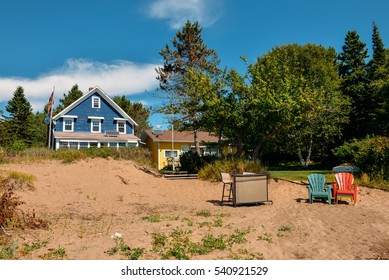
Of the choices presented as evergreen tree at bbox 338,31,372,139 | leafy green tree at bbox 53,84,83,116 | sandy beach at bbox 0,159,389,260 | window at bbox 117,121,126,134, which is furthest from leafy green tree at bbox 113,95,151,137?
sandy beach at bbox 0,159,389,260

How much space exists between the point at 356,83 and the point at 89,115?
25.6 metres

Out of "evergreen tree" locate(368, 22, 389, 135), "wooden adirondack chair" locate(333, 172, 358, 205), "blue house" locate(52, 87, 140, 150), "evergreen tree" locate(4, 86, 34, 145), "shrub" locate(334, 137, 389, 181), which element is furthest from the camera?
"evergreen tree" locate(4, 86, 34, 145)

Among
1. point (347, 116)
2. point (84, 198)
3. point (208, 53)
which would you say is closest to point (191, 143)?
point (208, 53)

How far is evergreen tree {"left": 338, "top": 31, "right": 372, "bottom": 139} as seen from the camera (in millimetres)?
27344

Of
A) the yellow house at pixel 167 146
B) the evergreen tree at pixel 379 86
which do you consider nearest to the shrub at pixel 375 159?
the evergreen tree at pixel 379 86

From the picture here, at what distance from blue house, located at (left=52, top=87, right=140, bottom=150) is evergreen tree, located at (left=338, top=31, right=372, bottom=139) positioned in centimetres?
2041

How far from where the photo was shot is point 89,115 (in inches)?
1288

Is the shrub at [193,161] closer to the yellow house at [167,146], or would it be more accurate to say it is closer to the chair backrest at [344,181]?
the chair backrest at [344,181]

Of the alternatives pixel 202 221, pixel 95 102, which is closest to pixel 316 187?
pixel 202 221

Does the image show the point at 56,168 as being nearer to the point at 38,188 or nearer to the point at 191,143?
the point at 38,188

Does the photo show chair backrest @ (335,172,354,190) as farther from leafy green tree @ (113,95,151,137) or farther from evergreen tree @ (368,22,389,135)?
leafy green tree @ (113,95,151,137)

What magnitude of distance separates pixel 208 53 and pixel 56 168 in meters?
19.6

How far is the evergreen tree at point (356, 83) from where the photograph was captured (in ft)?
89.7

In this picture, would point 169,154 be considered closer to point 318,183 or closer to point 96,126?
point 96,126
